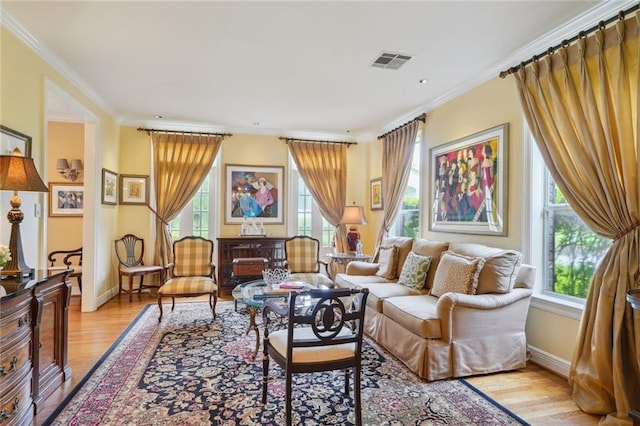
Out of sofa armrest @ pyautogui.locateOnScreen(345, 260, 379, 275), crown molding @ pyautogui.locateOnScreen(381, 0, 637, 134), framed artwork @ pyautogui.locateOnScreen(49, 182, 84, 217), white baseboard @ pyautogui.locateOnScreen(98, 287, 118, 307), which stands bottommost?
white baseboard @ pyautogui.locateOnScreen(98, 287, 118, 307)

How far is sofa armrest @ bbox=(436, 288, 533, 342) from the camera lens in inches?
106

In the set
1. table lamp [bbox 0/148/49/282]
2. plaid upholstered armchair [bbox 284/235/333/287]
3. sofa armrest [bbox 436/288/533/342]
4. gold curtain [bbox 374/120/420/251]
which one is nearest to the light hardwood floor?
sofa armrest [bbox 436/288/533/342]

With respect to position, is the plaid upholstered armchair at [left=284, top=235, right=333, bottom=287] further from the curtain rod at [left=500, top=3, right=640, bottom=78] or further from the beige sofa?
the curtain rod at [left=500, top=3, right=640, bottom=78]

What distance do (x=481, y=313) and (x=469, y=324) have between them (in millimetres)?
138

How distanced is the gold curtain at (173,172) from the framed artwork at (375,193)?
280 cm

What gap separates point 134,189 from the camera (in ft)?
18.5

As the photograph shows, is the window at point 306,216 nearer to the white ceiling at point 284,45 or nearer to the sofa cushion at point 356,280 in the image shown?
the white ceiling at point 284,45

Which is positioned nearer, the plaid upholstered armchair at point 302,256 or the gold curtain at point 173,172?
the plaid upholstered armchair at point 302,256

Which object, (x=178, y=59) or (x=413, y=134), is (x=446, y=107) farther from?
(x=178, y=59)

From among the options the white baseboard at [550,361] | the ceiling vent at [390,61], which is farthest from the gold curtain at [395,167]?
the white baseboard at [550,361]

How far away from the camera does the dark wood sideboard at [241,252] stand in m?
5.52

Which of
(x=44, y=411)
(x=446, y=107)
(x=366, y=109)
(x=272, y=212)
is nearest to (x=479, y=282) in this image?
(x=446, y=107)

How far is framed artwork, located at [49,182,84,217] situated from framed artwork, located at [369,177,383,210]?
4.77 metres

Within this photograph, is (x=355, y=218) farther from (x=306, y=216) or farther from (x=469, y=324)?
(x=469, y=324)
